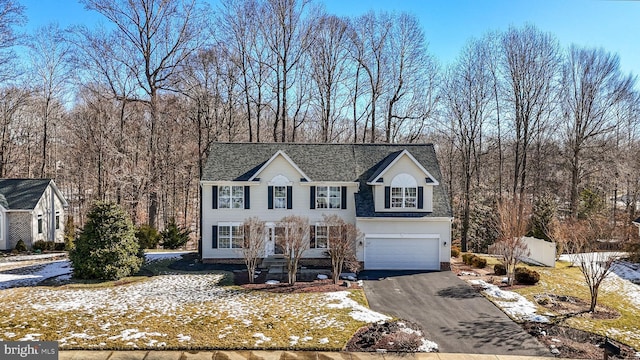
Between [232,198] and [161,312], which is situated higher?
[232,198]

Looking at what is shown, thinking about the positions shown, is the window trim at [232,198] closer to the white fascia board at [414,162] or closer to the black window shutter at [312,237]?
the black window shutter at [312,237]

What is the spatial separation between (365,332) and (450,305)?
468 centimetres

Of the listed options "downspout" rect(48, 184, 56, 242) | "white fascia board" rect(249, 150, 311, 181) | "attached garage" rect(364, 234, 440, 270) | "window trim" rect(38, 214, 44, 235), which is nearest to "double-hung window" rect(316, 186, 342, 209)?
"white fascia board" rect(249, 150, 311, 181)

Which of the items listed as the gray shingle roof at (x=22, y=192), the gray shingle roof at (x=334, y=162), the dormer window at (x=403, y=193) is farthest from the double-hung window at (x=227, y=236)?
the gray shingle roof at (x=22, y=192)

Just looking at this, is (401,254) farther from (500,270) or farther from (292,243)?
(292,243)

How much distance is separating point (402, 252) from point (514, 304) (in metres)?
6.70

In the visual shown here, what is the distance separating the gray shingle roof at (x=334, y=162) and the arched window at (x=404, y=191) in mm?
615

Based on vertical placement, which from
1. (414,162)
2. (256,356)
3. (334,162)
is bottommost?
(256,356)

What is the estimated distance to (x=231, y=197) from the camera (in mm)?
21484

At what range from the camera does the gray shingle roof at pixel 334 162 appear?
2138 cm

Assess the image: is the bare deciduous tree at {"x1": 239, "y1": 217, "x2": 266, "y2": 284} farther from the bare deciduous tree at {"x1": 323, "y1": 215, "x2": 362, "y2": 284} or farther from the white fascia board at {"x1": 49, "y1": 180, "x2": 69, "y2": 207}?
the white fascia board at {"x1": 49, "y1": 180, "x2": 69, "y2": 207}

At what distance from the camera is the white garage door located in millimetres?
20625

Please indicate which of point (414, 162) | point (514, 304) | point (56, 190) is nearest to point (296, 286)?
point (514, 304)

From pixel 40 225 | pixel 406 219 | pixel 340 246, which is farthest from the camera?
pixel 40 225
